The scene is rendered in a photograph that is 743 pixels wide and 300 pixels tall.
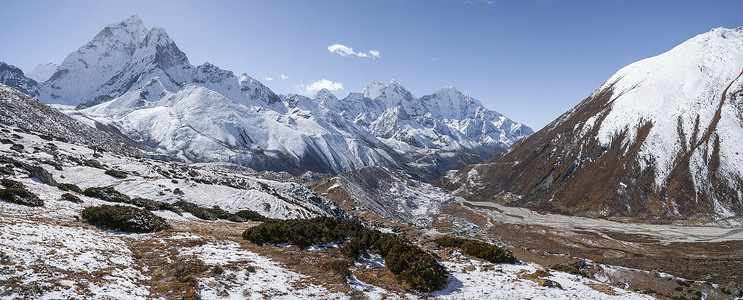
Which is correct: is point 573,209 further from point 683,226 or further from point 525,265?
point 525,265

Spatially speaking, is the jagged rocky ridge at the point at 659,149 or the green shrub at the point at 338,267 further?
the jagged rocky ridge at the point at 659,149

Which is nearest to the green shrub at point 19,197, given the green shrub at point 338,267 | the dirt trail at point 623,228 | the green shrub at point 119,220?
the green shrub at point 119,220

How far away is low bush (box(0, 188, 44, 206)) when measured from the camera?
20016 millimetres

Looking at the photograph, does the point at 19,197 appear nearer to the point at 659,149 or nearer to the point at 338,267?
the point at 338,267

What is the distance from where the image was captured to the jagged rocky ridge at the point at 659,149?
396ft

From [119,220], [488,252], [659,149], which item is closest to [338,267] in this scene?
[488,252]

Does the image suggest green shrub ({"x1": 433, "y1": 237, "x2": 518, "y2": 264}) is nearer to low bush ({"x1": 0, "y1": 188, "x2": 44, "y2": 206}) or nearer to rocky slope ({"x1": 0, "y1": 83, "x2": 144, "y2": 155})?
low bush ({"x1": 0, "y1": 188, "x2": 44, "y2": 206})

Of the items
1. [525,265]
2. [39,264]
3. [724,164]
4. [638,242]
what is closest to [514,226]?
[638,242]

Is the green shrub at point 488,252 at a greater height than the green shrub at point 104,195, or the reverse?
the green shrub at point 104,195

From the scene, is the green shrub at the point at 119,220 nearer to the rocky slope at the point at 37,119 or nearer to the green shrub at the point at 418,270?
the green shrub at the point at 418,270

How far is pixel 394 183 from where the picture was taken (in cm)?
19662

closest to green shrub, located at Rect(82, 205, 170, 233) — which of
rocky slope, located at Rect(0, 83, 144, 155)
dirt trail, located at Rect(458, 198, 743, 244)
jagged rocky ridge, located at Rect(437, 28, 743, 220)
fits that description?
dirt trail, located at Rect(458, 198, 743, 244)

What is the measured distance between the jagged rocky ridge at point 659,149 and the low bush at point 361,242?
146162 mm

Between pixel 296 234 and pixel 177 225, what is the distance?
383 inches
